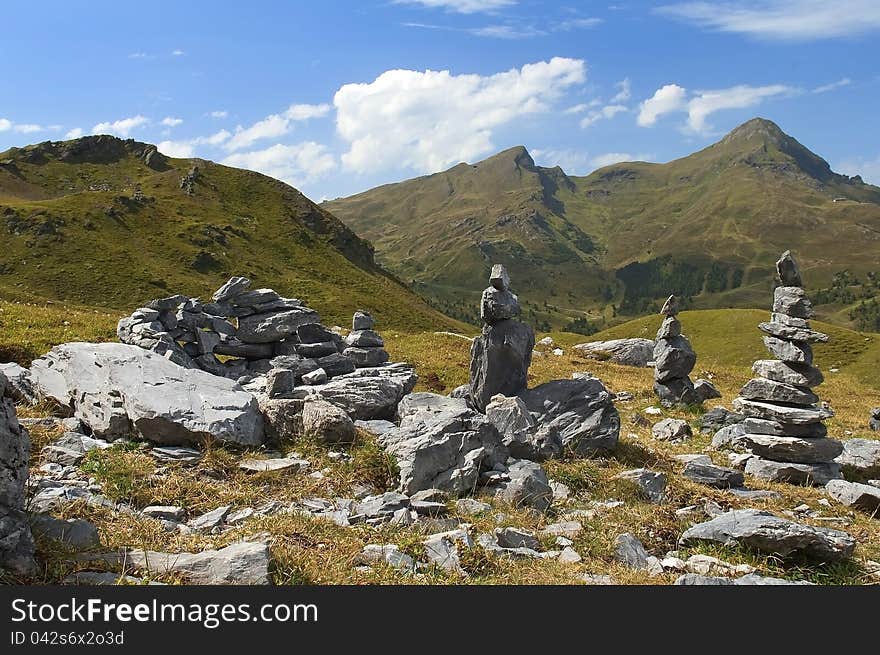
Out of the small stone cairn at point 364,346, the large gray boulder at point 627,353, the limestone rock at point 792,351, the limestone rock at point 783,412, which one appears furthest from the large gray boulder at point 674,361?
the large gray boulder at point 627,353

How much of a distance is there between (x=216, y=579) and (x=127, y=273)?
107m

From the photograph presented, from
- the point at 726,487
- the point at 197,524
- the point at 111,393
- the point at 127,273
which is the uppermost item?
the point at 127,273

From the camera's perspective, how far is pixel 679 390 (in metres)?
31.9

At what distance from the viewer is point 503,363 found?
2083 centimetres

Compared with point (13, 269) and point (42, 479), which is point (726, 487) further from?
point (13, 269)

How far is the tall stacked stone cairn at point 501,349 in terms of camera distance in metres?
20.7

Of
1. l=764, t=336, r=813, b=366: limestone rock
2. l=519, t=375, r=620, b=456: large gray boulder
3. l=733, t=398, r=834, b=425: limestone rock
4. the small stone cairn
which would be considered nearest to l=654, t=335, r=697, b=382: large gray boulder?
l=764, t=336, r=813, b=366: limestone rock

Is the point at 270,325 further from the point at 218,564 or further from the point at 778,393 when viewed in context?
the point at 778,393

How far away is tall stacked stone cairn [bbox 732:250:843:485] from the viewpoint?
18.6 metres

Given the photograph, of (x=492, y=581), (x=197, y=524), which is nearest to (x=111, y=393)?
(x=197, y=524)

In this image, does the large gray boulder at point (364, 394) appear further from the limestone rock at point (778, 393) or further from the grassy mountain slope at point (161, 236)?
the grassy mountain slope at point (161, 236)

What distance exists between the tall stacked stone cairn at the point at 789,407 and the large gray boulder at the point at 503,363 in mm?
7388

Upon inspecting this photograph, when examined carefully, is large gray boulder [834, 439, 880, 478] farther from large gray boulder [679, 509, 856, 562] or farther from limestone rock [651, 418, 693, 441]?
large gray boulder [679, 509, 856, 562]

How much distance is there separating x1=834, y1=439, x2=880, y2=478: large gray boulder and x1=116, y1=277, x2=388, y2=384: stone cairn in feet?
56.2
